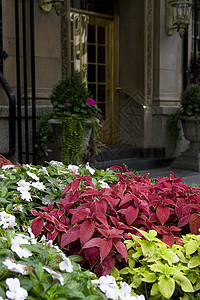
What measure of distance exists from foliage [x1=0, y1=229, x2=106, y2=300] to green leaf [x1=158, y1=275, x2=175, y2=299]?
323mm

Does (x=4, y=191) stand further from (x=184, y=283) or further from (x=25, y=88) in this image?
(x=25, y=88)

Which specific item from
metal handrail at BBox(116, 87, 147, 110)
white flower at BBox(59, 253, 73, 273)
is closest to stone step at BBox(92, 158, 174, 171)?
metal handrail at BBox(116, 87, 147, 110)

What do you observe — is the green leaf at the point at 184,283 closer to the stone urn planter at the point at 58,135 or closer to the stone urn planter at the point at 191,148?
the stone urn planter at the point at 58,135

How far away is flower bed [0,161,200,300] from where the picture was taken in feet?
5.12

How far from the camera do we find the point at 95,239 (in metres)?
2.04

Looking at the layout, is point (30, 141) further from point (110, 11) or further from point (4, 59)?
point (110, 11)

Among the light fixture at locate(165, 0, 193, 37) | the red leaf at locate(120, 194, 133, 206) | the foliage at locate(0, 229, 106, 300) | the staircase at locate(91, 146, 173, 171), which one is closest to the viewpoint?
the foliage at locate(0, 229, 106, 300)

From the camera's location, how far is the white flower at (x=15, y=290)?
1.35m

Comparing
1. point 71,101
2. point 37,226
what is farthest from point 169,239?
point 71,101

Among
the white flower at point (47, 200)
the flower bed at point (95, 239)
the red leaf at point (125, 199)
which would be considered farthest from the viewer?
the white flower at point (47, 200)

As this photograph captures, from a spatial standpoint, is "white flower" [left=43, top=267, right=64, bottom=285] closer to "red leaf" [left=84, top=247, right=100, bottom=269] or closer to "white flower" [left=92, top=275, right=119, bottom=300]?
"white flower" [left=92, top=275, right=119, bottom=300]

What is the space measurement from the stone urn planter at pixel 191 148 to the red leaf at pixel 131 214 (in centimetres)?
735

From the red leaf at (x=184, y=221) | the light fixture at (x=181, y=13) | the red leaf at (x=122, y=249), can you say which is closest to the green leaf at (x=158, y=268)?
the red leaf at (x=122, y=249)

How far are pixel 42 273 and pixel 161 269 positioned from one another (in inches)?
25.0
